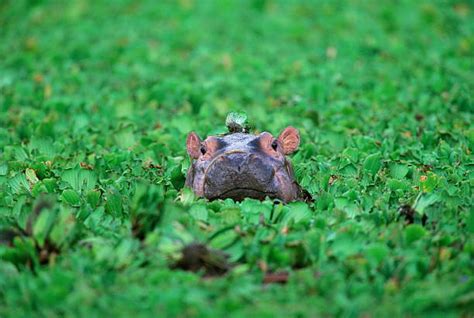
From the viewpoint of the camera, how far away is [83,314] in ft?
12.9

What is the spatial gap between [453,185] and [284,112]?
2.65 m

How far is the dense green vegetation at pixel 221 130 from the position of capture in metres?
4.24

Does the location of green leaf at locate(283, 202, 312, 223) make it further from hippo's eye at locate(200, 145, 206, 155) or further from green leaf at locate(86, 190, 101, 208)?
green leaf at locate(86, 190, 101, 208)

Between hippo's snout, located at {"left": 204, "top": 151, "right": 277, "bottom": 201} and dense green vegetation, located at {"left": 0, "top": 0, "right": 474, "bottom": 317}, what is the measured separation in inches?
4.0

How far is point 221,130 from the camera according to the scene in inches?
289

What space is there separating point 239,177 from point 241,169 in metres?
0.07

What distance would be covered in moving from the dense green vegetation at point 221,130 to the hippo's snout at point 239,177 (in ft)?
0.33

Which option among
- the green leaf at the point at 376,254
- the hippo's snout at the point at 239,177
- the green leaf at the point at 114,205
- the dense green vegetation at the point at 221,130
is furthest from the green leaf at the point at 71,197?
the green leaf at the point at 376,254

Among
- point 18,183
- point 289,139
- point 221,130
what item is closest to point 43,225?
point 18,183

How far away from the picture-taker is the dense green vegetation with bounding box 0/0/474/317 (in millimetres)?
4238

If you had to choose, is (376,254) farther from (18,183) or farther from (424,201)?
(18,183)

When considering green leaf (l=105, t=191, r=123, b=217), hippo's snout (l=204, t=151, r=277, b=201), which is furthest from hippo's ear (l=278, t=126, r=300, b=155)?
green leaf (l=105, t=191, r=123, b=217)

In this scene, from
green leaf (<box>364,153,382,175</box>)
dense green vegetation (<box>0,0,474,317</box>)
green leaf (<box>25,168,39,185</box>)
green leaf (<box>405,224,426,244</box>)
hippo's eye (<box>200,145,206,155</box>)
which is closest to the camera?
dense green vegetation (<box>0,0,474,317</box>)

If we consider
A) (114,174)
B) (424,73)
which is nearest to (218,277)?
(114,174)
